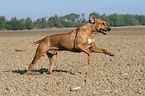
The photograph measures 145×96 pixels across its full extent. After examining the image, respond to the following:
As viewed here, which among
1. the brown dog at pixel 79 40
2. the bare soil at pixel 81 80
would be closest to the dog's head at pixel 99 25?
the brown dog at pixel 79 40

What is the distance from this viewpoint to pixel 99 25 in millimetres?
7371

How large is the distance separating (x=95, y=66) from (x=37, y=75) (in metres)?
2.40

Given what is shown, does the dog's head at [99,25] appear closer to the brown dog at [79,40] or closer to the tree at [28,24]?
the brown dog at [79,40]

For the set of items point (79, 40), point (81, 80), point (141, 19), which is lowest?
point (81, 80)

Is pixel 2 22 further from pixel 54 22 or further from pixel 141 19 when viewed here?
pixel 141 19

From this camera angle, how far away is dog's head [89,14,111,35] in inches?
290

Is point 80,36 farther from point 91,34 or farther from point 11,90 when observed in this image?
point 11,90

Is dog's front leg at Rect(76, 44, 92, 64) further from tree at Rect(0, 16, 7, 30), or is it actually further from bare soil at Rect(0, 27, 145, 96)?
tree at Rect(0, 16, 7, 30)

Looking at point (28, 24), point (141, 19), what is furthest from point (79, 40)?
point (141, 19)

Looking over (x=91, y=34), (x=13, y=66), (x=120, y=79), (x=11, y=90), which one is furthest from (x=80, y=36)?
(x=13, y=66)

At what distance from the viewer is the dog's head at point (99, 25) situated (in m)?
7.36

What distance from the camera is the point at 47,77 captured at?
25.9ft

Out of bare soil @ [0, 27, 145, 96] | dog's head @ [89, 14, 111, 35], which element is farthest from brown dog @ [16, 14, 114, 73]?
bare soil @ [0, 27, 145, 96]

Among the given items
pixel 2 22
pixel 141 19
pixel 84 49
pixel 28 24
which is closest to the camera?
pixel 84 49
